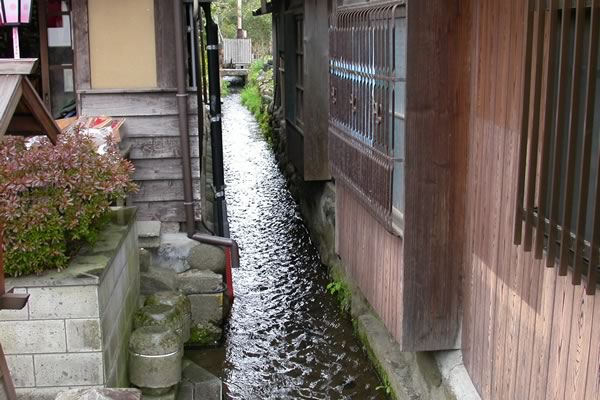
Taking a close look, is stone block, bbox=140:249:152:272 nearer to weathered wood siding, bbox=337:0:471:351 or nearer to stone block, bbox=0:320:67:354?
stone block, bbox=0:320:67:354

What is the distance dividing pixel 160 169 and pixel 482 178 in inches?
184

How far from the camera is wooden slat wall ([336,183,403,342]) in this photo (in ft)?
21.6

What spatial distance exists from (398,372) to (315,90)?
580cm

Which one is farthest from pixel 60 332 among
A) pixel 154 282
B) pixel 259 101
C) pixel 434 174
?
pixel 259 101

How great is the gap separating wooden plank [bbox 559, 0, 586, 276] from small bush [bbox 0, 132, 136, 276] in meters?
3.46

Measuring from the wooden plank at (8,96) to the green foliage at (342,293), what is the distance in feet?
20.1

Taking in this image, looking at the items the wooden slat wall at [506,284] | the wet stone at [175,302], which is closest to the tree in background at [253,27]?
the wet stone at [175,302]

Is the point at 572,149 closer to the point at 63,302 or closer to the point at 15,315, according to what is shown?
the point at 63,302

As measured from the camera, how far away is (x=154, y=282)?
26.7ft

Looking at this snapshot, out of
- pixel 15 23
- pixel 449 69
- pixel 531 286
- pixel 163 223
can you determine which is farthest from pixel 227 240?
pixel 531 286

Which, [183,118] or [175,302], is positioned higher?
[183,118]

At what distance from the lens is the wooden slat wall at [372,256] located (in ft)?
21.6

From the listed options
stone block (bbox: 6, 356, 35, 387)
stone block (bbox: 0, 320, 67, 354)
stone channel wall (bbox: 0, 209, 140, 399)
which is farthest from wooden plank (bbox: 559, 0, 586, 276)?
stone block (bbox: 6, 356, 35, 387)

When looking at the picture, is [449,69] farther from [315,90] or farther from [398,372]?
[315,90]
